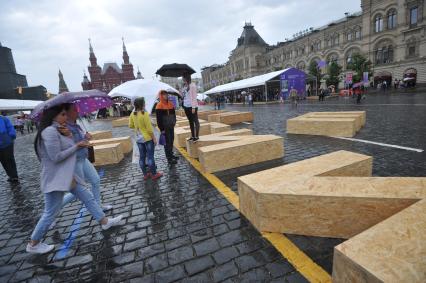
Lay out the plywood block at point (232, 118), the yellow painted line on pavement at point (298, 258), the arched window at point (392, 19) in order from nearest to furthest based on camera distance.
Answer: the yellow painted line on pavement at point (298, 258)
the plywood block at point (232, 118)
the arched window at point (392, 19)

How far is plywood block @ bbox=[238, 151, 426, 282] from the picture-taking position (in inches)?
69.9

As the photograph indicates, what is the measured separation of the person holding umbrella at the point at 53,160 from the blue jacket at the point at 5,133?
174 inches

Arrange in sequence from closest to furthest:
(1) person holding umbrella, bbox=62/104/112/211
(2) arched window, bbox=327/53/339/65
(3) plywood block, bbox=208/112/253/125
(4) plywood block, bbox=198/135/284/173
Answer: (1) person holding umbrella, bbox=62/104/112/211
(4) plywood block, bbox=198/135/284/173
(3) plywood block, bbox=208/112/253/125
(2) arched window, bbox=327/53/339/65

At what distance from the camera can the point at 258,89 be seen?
4594cm

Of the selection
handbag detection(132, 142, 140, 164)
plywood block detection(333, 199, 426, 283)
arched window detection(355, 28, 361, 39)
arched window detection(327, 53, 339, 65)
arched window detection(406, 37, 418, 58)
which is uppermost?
arched window detection(355, 28, 361, 39)

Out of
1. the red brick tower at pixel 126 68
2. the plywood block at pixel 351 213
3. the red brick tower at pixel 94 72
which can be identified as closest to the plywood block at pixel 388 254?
the plywood block at pixel 351 213

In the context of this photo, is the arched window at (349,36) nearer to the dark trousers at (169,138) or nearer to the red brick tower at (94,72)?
the dark trousers at (169,138)

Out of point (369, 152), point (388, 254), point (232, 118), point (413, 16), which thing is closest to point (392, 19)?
point (413, 16)

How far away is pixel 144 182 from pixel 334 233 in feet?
12.8

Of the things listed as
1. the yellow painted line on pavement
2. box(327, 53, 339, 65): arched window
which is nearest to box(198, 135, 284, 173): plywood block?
the yellow painted line on pavement

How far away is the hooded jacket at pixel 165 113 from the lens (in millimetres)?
6172

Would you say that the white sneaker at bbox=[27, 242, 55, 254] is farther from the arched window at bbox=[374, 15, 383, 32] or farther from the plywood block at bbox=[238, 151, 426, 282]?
the arched window at bbox=[374, 15, 383, 32]

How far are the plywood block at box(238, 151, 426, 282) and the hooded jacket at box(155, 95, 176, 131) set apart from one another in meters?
3.39

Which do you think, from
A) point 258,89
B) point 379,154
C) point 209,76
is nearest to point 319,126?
point 379,154
